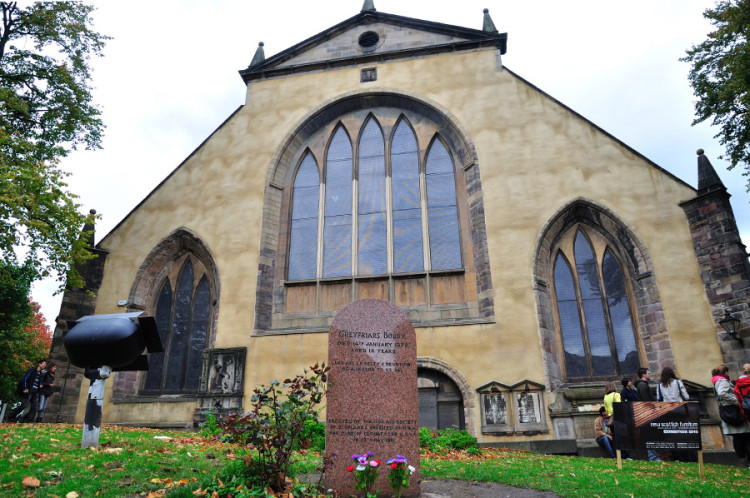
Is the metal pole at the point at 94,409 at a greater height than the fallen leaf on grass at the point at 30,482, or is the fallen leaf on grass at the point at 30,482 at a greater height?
the metal pole at the point at 94,409

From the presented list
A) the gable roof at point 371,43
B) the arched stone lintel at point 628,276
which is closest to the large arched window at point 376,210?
the arched stone lintel at point 628,276

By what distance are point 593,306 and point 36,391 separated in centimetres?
1406

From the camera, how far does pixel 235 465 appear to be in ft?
17.9

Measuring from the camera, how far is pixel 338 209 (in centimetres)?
1523

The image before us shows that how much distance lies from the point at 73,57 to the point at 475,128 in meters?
12.1

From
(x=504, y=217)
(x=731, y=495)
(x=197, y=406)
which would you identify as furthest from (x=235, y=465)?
(x=504, y=217)

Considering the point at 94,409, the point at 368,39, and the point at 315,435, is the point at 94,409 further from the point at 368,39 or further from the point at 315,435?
the point at 368,39

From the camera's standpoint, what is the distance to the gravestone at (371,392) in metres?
5.46

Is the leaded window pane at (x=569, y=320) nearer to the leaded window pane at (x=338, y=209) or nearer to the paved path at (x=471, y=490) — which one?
the leaded window pane at (x=338, y=209)

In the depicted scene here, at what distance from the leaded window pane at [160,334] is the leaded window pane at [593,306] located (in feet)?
36.9

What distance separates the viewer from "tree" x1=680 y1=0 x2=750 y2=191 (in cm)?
1194

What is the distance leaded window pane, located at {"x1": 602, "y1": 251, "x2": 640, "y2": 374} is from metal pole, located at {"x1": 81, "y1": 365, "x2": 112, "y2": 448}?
11.0m

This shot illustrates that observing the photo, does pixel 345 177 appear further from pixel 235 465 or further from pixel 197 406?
pixel 235 465

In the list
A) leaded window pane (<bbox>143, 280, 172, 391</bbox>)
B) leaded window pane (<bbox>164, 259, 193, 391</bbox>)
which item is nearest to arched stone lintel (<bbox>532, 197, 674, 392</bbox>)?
leaded window pane (<bbox>164, 259, 193, 391</bbox>)
